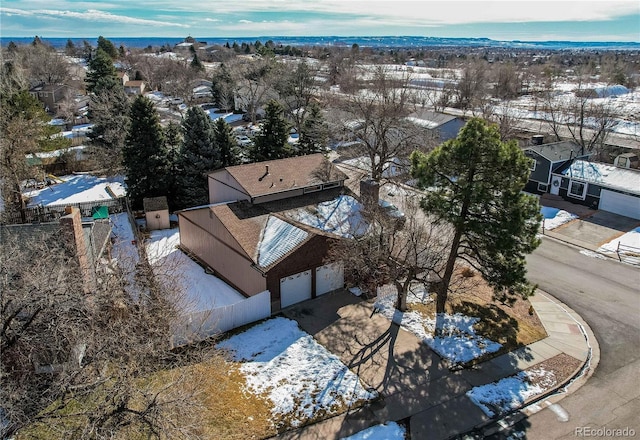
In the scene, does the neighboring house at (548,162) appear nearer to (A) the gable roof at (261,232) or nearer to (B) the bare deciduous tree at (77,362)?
(A) the gable roof at (261,232)

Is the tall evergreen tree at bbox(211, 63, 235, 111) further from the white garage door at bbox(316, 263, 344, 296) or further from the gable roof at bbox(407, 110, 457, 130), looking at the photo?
the white garage door at bbox(316, 263, 344, 296)

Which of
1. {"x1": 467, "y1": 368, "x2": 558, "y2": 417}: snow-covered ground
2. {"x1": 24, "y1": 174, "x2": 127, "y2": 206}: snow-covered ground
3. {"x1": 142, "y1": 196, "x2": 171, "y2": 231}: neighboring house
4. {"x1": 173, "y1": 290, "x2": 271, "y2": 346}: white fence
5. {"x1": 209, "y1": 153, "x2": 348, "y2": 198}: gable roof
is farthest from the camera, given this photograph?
{"x1": 24, "y1": 174, "x2": 127, "y2": 206}: snow-covered ground

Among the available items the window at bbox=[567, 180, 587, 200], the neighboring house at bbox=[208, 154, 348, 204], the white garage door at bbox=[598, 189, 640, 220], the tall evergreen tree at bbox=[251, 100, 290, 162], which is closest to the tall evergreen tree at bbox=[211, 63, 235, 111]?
the tall evergreen tree at bbox=[251, 100, 290, 162]

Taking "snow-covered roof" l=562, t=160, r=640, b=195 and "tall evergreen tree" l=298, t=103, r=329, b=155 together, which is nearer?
"snow-covered roof" l=562, t=160, r=640, b=195

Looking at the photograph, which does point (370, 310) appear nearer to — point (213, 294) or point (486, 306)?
point (486, 306)

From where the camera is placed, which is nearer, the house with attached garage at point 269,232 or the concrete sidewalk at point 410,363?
the concrete sidewalk at point 410,363

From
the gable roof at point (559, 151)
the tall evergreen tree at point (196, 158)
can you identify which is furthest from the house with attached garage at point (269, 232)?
the gable roof at point (559, 151)
